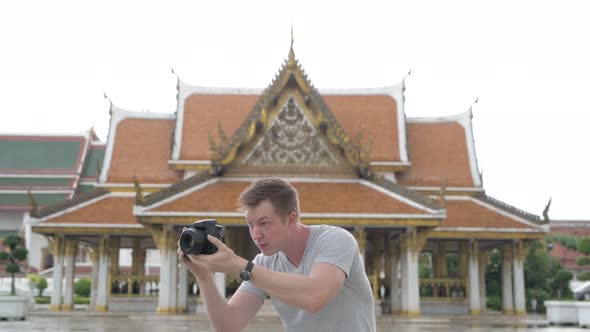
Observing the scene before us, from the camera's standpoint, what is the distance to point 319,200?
2042 cm

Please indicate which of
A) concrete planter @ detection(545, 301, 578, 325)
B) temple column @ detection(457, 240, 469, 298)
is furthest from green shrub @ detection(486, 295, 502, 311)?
concrete planter @ detection(545, 301, 578, 325)

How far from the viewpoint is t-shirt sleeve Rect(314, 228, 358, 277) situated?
2.48 m

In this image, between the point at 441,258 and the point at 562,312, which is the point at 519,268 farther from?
the point at 562,312

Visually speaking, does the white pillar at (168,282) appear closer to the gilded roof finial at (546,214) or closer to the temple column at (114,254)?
the temple column at (114,254)

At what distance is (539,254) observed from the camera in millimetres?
33031

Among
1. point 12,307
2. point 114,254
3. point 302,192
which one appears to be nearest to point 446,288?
point 302,192

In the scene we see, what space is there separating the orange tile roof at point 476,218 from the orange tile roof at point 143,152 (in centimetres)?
842

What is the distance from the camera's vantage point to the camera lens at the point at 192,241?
215cm

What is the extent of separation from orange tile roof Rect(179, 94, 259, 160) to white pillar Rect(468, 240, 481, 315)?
8338mm

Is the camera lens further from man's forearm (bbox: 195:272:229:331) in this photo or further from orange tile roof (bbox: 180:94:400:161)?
orange tile roof (bbox: 180:94:400:161)

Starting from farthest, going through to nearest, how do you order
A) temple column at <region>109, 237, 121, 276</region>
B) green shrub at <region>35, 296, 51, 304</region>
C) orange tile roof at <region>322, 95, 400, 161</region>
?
green shrub at <region>35, 296, 51, 304</region>
orange tile roof at <region>322, 95, 400, 161</region>
temple column at <region>109, 237, 121, 276</region>

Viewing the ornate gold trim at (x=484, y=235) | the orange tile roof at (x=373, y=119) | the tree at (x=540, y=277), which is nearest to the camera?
the ornate gold trim at (x=484, y=235)

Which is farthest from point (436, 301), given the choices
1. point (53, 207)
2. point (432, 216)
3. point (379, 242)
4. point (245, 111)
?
point (53, 207)

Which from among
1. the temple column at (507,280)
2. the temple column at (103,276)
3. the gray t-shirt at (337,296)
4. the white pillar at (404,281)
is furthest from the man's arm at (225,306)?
the temple column at (507,280)
